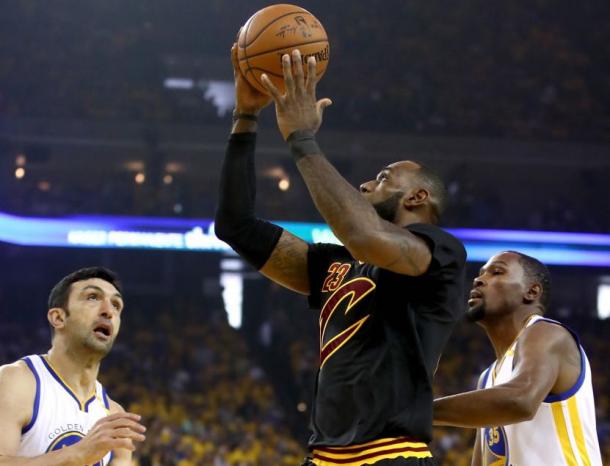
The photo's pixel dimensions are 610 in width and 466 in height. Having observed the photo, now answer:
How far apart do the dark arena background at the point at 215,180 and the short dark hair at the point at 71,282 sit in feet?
34.7

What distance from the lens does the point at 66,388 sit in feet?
14.4

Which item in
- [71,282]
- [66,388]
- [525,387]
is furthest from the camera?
[71,282]

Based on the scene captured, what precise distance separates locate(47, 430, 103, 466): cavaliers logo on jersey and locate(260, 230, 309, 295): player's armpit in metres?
1.25

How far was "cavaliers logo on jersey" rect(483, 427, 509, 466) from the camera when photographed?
409 cm

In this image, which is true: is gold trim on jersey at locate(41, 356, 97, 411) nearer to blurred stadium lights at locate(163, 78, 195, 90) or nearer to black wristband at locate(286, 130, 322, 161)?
black wristband at locate(286, 130, 322, 161)

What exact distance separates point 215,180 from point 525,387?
15370mm

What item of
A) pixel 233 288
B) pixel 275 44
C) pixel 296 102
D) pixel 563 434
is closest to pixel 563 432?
pixel 563 434

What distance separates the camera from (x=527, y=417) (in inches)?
137

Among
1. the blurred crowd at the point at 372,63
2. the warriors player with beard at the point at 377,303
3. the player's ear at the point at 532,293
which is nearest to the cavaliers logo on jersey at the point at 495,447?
the player's ear at the point at 532,293

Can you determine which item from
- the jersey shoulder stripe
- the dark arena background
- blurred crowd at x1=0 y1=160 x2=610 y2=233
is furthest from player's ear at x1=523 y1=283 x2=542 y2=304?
blurred crowd at x1=0 y1=160 x2=610 y2=233

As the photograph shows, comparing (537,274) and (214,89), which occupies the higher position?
(214,89)

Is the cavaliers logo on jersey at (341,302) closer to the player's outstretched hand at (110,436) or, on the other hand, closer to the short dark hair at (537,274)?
the player's outstretched hand at (110,436)

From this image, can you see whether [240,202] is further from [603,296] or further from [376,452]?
[603,296]

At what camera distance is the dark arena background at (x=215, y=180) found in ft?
55.1
